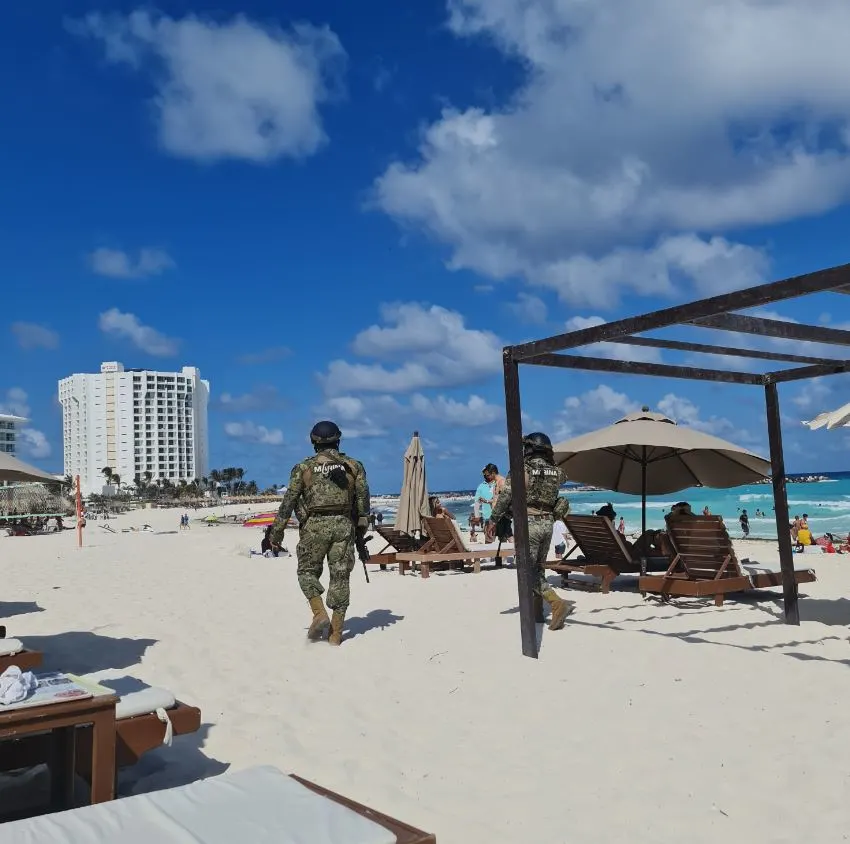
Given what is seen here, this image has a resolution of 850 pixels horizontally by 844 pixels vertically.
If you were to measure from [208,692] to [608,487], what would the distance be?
6898mm

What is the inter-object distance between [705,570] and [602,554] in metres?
1.42

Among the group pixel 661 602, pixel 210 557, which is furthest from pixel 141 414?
pixel 661 602

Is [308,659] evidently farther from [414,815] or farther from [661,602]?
[661,602]

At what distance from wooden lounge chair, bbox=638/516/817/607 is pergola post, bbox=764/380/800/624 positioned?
910mm

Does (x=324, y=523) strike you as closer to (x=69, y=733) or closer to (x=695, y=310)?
(x=695, y=310)

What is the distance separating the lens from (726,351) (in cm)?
626

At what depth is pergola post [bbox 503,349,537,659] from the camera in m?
6.05

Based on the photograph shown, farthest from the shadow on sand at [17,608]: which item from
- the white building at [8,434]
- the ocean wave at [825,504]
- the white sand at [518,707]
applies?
the white building at [8,434]

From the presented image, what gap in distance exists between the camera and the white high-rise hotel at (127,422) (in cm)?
16300

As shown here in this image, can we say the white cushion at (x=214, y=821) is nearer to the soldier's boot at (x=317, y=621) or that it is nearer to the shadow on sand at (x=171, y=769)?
the shadow on sand at (x=171, y=769)

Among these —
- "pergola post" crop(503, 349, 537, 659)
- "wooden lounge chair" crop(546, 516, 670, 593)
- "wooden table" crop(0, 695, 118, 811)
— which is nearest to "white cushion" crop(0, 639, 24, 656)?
"wooden table" crop(0, 695, 118, 811)

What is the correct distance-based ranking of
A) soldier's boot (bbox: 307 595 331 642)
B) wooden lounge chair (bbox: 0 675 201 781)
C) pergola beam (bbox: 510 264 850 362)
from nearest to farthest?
wooden lounge chair (bbox: 0 675 201 781) → pergola beam (bbox: 510 264 850 362) → soldier's boot (bbox: 307 595 331 642)

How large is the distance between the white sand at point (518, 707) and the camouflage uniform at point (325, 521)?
18.9 inches

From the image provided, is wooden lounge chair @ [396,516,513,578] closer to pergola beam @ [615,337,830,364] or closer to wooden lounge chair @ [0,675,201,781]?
pergola beam @ [615,337,830,364]
